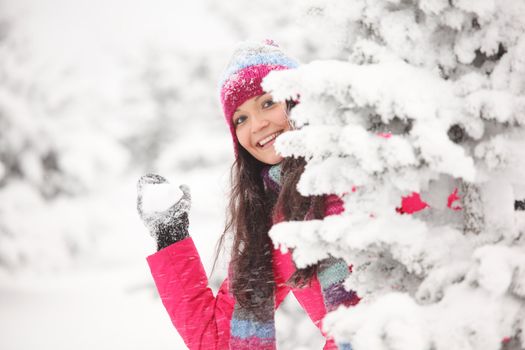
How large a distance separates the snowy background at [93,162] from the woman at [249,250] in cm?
526

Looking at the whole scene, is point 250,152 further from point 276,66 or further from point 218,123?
point 218,123

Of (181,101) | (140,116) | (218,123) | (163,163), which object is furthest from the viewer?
(140,116)

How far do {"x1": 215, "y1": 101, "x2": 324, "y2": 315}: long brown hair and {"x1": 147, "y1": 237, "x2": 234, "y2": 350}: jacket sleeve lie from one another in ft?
0.50

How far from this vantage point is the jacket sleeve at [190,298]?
5.94 ft

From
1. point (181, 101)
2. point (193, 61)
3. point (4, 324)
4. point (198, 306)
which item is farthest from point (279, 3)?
point (4, 324)

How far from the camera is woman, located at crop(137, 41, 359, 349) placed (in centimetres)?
173

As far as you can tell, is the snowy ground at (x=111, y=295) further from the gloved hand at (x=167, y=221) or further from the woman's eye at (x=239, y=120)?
the gloved hand at (x=167, y=221)


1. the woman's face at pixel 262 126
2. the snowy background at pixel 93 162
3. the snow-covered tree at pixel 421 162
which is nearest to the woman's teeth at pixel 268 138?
the woman's face at pixel 262 126

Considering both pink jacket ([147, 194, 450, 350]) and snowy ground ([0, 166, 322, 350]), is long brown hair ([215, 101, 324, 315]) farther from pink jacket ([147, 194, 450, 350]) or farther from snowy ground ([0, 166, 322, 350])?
snowy ground ([0, 166, 322, 350])

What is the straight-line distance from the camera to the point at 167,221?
184 cm

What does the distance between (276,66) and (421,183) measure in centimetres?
157

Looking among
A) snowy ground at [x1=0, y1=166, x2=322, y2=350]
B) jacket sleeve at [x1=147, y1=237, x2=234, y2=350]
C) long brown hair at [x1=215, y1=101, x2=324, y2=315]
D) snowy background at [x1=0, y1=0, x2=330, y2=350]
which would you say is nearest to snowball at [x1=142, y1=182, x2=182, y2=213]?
jacket sleeve at [x1=147, y1=237, x2=234, y2=350]

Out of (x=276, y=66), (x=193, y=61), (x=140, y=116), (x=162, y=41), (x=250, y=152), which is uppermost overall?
(x=162, y=41)

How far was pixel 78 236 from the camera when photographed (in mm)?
10836
